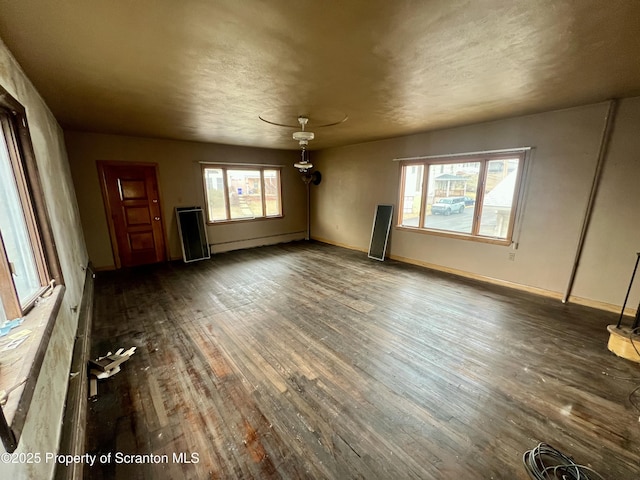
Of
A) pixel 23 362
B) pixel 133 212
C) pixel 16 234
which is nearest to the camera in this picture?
pixel 23 362

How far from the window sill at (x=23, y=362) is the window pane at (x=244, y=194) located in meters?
4.66

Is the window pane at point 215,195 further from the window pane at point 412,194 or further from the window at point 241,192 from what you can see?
the window pane at point 412,194

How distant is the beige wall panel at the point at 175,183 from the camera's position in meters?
4.31

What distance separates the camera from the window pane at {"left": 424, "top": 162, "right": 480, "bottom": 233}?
4.21 metres

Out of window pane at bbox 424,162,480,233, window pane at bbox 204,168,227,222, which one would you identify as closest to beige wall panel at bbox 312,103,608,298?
window pane at bbox 424,162,480,233

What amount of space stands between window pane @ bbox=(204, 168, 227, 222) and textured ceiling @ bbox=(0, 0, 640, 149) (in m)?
2.45

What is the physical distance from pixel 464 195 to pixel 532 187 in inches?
36.1

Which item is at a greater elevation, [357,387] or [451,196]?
[451,196]

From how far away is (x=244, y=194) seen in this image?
20.3ft

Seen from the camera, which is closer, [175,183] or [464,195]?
[464,195]

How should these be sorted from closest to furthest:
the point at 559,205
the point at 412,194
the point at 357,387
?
1. the point at 357,387
2. the point at 559,205
3. the point at 412,194

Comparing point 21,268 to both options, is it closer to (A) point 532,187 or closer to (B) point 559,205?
(A) point 532,187

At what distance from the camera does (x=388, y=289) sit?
12.7 ft

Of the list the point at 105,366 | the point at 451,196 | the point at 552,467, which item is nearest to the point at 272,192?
the point at 451,196
